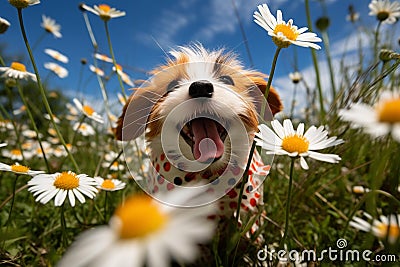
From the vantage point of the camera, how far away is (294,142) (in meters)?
0.64

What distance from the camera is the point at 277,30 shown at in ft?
2.23

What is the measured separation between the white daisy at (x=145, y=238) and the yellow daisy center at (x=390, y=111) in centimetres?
22

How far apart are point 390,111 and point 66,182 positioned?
0.56m

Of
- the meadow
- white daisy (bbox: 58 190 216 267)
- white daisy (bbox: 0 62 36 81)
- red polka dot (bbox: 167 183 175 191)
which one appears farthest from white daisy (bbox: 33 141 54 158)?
white daisy (bbox: 58 190 216 267)

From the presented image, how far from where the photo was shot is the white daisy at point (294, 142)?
1.99ft

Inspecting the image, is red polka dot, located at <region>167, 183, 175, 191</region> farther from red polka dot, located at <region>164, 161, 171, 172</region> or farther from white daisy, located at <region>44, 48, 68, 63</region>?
white daisy, located at <region>44, 48, 68, 63</region>

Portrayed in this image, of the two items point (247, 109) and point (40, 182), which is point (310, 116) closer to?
point (247, 109)

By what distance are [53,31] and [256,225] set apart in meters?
1.33

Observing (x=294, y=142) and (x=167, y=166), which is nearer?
(x=294, y=142)

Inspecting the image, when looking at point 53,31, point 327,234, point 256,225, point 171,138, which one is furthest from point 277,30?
point 53,31

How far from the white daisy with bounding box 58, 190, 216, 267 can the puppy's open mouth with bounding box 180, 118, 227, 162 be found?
57 centimetres

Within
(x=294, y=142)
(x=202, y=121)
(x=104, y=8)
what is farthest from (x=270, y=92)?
(x=104, y=8)

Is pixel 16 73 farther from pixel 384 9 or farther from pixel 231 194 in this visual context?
pixel 384 9

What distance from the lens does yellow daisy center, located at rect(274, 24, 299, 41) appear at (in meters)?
0.68
